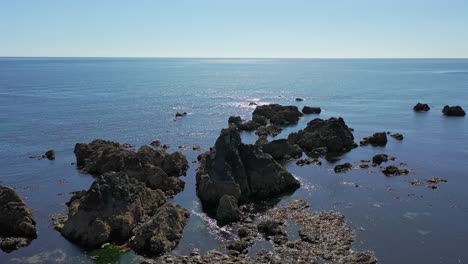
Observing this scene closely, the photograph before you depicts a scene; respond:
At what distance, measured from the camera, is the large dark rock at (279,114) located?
134 metres

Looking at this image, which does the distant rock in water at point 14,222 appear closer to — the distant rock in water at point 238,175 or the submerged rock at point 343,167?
the distant rock in water at point 238,175

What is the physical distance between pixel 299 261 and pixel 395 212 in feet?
70.0

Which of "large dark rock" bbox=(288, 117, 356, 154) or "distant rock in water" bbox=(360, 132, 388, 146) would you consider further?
"distant rock in water" bbox=(360, 132, 388, 146)

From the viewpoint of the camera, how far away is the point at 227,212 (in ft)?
194

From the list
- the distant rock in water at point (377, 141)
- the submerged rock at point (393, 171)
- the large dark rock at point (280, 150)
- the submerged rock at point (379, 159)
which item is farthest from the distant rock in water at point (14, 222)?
the distant rock in water at point (377, 141)

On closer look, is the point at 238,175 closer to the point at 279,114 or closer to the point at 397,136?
the point at 397,136

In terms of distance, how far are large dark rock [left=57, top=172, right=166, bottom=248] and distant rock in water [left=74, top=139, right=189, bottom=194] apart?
9396 mm

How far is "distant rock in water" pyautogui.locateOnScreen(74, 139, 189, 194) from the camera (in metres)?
71.9

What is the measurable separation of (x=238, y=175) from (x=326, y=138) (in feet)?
119

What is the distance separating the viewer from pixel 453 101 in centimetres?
17988

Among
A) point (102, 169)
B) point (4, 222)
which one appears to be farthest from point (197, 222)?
point (102, 169)

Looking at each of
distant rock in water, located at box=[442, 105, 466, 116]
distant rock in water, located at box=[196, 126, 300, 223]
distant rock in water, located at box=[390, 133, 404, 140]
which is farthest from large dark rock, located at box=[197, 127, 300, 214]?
distant rock in water, located at box=[442, 105, 466, 116]

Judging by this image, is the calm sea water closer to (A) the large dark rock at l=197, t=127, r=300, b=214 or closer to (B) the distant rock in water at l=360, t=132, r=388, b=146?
(B) the distant rock in water at l=360, t=132, r=388, b=146

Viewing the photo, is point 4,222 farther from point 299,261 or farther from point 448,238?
point 448,238
